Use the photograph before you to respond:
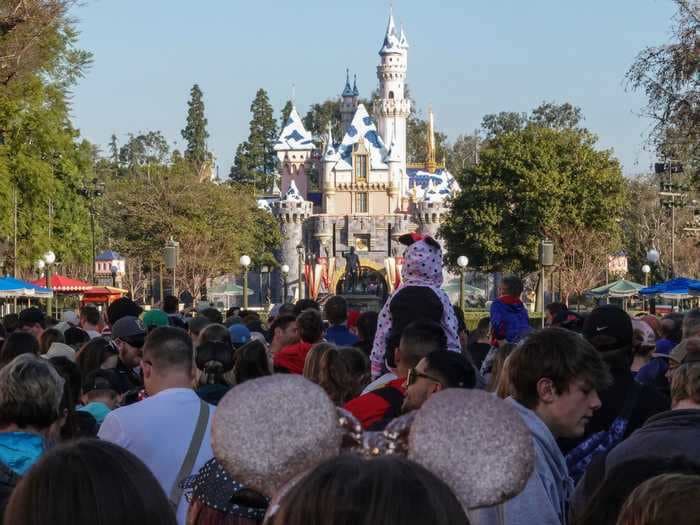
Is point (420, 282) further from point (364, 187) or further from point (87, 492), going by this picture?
point (364, 187)

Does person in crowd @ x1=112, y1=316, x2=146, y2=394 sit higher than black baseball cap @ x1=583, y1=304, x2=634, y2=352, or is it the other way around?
black baseball cap @ x1=583, y1=304, x2=634, y2=352

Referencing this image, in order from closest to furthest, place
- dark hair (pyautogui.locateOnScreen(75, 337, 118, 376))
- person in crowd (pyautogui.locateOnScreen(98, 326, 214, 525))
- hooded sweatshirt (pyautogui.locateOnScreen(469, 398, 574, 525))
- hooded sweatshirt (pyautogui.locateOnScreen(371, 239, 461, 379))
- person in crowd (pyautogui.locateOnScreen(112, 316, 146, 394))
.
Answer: hooded sweatshirt (pyautogui.locateOnScreen(469, 398, 574, 525)), person in crowd (pyautogui.locateOnScreen(98, 326, 214, 525)), hooded sweatshirt (pyautogui.locateOnScreen(371, 239, 461, 379)), dark hair (pyautogui.locateOnScreen(75, 337, 118, 376)), person in crowd (pyautogui.locateOnScreen(112, 316, 146, 394))

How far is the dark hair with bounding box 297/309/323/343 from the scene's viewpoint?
1082 centimetres

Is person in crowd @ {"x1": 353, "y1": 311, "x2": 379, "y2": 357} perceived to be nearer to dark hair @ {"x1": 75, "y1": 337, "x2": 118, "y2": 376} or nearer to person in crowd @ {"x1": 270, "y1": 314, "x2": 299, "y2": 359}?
person in crowd @ {"x1": 270, "y1": 314, "x2": 299, "y2": 359}

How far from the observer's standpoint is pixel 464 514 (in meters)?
2.37

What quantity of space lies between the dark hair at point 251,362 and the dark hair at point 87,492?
6.23m

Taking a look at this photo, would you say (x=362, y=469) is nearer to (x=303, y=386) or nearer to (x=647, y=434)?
(x=303, y=386)

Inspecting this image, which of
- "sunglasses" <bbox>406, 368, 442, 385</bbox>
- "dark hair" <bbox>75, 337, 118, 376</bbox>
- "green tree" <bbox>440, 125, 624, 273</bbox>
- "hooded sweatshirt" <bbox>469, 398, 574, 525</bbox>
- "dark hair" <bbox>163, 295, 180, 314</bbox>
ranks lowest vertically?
"hooded sweatshirt" <bbox>469, 398, 574, 525</bbox>

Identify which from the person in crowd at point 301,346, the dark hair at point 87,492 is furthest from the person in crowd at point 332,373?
the dark hair at point 87,492

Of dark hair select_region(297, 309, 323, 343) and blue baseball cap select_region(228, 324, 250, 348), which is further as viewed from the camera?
blue baseball cap select_region(228, 324, 250, 348)

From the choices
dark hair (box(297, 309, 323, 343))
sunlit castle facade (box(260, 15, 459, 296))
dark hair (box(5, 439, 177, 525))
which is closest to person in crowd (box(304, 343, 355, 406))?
dark hair (box(297, 309, 323, 343))

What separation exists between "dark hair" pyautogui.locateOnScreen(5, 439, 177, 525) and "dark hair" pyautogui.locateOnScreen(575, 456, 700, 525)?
1389 mm

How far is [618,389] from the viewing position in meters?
6.70

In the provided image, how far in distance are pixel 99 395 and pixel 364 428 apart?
374cm
